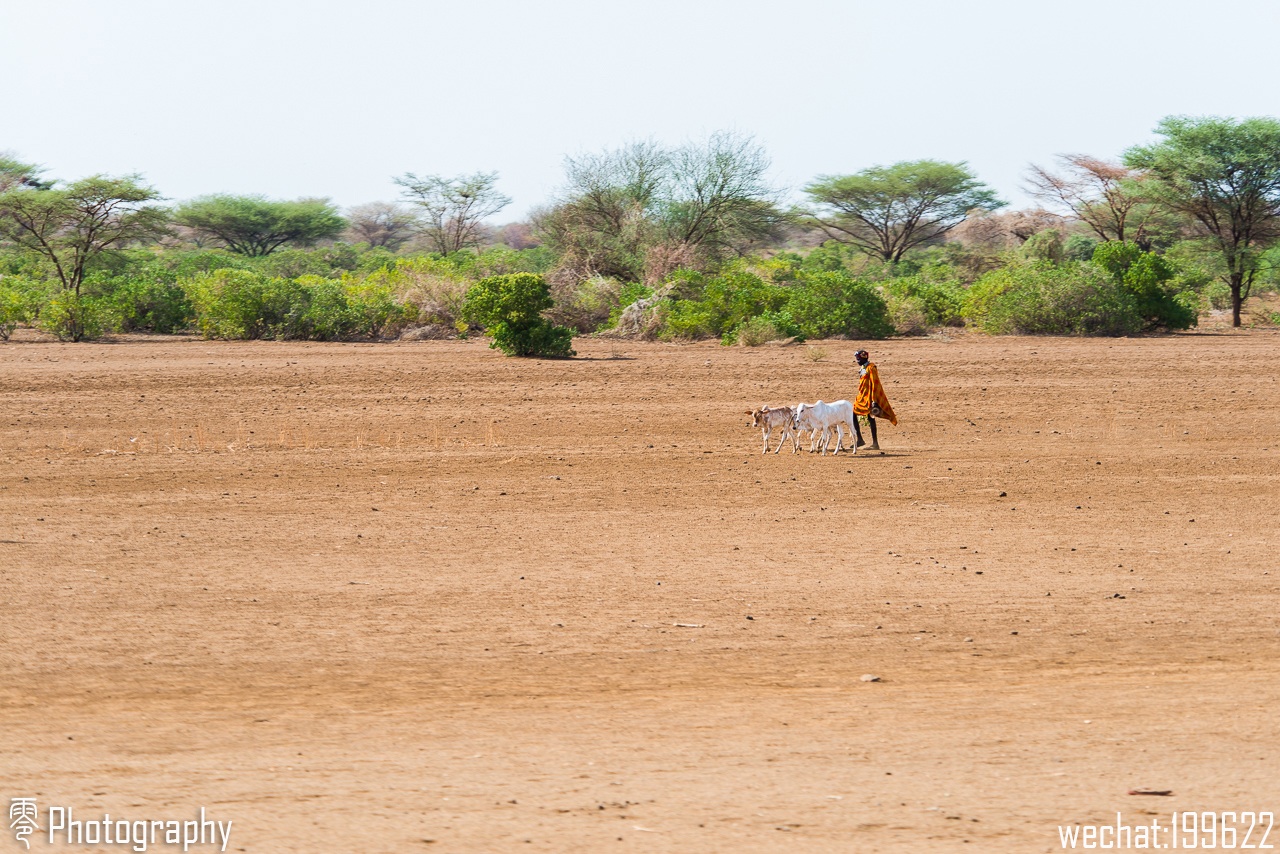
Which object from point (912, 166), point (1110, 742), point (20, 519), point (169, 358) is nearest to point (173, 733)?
point (1110, 742)

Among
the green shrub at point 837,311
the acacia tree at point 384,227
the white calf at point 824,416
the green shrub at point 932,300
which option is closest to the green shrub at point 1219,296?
the green shrub at point 932,300

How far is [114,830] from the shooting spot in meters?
5.28

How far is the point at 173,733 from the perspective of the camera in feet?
21.7

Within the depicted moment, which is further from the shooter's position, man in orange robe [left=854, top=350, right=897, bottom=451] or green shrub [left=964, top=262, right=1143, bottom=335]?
green shrub [left=964, top=262, right=1143, bottom=335]

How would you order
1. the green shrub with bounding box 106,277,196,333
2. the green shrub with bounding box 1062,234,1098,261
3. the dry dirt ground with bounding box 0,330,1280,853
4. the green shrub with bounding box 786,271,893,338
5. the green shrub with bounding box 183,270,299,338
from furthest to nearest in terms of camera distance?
the green shrub with bounding box 1062,234,1098,261 → the green shrub with bounding box 106,277,196,333 → the green shrub with bounding box 183,270,299,338 → the green shrub with bounding box 786,271,893,338 → the dry dirt ground with bounding box 0,330,1280,853

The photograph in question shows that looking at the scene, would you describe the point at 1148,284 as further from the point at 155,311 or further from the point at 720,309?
the point at 155,311

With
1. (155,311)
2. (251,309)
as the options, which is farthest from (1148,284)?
(155,311)

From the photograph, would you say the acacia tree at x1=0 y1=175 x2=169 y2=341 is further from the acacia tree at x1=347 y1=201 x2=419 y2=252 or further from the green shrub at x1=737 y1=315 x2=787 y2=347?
the acacia tree at x1=347 y1=201 x2=419 y2=252

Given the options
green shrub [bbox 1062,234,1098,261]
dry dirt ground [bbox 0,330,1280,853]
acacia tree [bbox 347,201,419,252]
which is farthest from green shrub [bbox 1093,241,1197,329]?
acacia tree [bbox 347,201,419,252]

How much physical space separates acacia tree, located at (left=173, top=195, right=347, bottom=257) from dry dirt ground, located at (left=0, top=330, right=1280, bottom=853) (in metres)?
52.2

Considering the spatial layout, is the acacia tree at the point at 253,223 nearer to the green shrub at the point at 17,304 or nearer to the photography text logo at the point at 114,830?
the green shrub at the point at 17,304

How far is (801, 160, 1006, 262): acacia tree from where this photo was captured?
60719mm

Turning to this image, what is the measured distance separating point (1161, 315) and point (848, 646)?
2607cm

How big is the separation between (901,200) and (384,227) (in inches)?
1945
